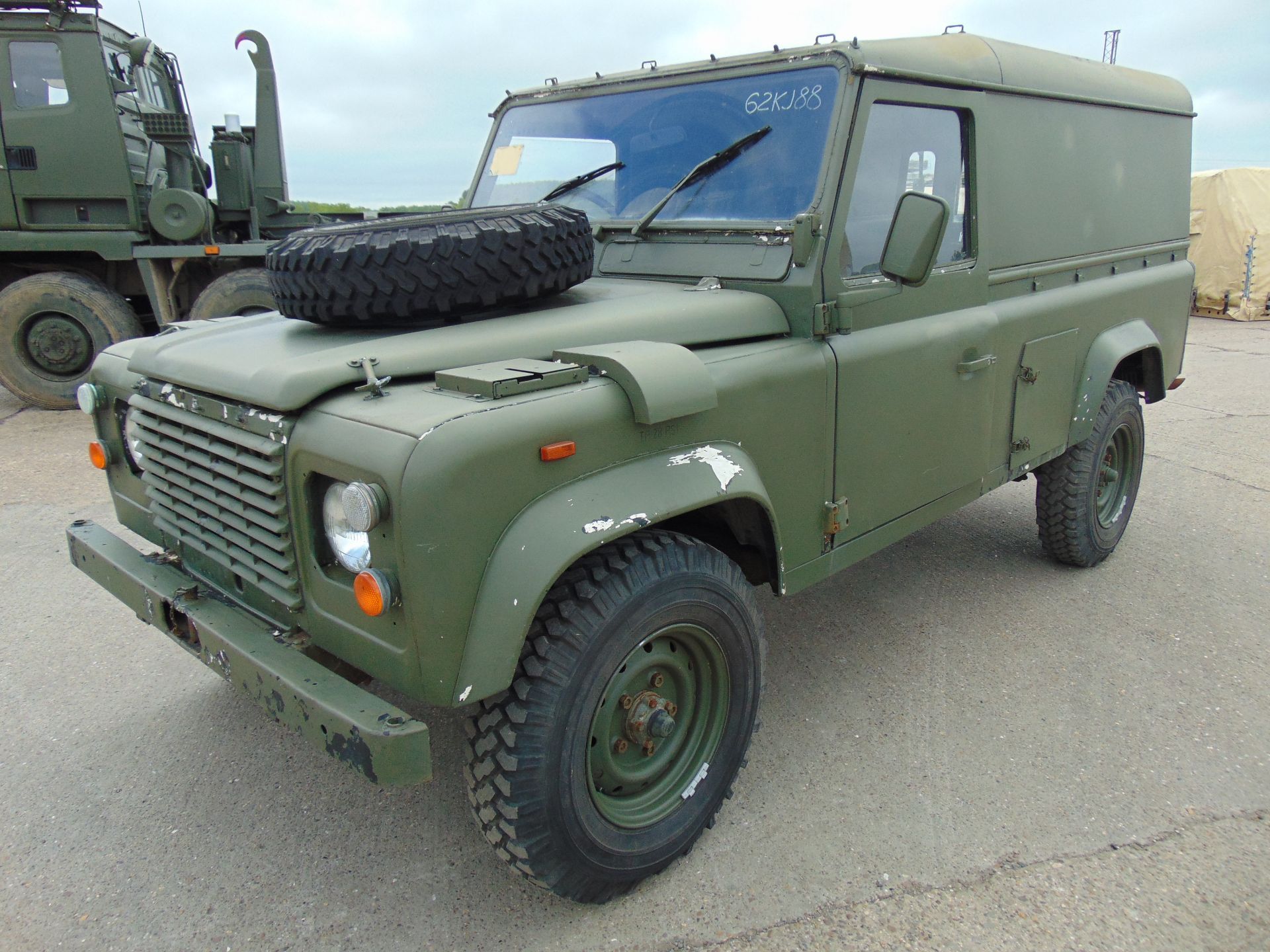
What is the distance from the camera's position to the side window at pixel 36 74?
7.70 m

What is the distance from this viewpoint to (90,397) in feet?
9.92

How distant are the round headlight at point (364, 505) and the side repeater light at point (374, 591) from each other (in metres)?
0.11

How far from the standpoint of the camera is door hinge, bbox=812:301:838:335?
2.83m

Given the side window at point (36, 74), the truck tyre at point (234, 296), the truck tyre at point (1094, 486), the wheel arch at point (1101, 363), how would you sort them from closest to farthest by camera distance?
1. the wheel arch at point (1101, 363)
2. the truck tyre at point (1094, 486)
3. the side window at point (36, 74)
4. the truck tyre at point (234, 296)

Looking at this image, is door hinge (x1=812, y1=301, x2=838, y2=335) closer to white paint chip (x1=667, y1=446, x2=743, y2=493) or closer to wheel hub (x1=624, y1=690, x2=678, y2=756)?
white paint chip (x1=667, y1=446, x2=743, y2=493)

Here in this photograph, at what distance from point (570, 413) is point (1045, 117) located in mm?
2813

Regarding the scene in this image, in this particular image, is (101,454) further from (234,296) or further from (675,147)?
(234,296)

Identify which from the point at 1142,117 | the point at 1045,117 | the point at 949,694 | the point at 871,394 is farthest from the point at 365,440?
the point at 1142,117

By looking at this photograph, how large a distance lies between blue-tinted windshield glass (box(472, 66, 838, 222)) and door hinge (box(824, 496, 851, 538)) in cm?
92

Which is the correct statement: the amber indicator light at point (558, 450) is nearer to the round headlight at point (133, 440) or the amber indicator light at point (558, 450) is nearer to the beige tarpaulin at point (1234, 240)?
the round headlight at point (133, 440)

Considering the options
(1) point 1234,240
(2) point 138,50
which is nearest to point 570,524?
(2) point 138,50

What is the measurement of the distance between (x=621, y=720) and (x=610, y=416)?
842 mm

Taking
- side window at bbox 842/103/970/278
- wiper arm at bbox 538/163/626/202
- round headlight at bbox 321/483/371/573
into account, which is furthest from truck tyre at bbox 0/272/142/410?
side window at bbox 842/103/970/278

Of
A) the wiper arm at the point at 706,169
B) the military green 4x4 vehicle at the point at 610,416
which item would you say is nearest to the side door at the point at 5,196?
the military green 4x4 vehicle at the point at 610,416
